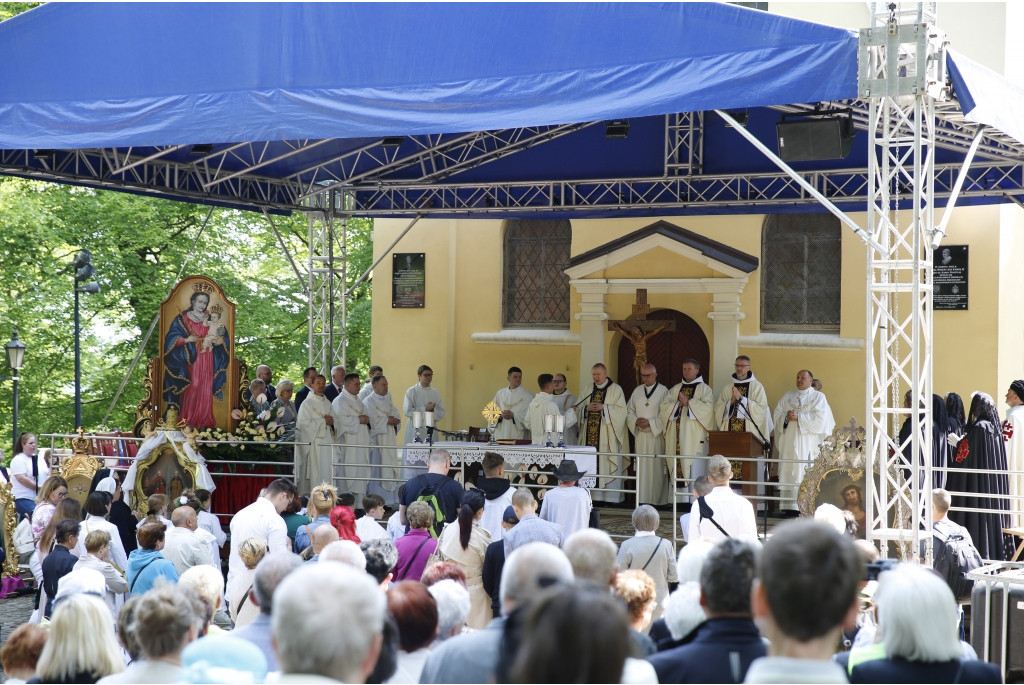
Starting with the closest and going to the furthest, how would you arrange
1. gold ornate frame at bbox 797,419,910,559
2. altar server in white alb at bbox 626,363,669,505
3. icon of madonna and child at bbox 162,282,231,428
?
1. gold ornate frame at bbox 797,419,910,559
2. icon of madonna and child at bbox 162,282,231,428
3. altar server in white alb at bbox 626,363,669,505

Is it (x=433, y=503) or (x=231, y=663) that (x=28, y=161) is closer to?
(x=433, y=503)

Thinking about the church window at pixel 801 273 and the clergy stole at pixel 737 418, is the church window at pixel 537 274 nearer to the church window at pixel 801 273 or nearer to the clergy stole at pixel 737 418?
the church window at pixel 801 273

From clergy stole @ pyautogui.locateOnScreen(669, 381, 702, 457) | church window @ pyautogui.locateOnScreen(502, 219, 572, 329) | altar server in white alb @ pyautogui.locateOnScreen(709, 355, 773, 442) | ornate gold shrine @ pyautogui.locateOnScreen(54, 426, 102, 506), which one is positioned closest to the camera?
ornate gold shrine @ pyautogui.locateOnScreen(54, 426, 102, 506)

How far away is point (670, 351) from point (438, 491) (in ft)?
28.3

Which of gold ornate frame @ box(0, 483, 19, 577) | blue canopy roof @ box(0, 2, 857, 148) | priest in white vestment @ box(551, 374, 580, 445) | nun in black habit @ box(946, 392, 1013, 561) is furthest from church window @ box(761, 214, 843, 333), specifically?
A: gold ornate frame @ box(0, 483, 19, 577)

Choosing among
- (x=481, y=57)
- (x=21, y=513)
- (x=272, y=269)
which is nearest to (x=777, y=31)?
(x=481, y=57)

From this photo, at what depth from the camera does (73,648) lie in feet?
13.8

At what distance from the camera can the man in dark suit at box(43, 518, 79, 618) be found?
7418 mm

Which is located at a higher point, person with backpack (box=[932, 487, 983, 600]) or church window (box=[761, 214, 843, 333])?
church window (box=[761, 214, 843, 333])

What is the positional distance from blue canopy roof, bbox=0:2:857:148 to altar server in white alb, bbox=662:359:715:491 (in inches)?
279

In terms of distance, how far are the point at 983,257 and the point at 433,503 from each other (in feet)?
29.7

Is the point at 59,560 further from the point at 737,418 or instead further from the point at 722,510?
the point at 737,418

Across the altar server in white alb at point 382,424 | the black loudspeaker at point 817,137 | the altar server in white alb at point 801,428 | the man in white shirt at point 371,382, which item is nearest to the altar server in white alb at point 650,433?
the altar server in white alb at point 801,428

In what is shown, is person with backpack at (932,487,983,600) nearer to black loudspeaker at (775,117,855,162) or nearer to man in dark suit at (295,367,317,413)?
black loudspeaker at (775,117,855,162)
